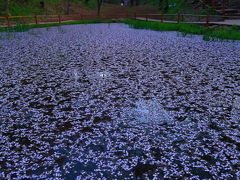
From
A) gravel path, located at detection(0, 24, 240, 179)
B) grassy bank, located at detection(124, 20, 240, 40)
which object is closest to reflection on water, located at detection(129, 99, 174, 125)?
gravel path, located at detection(0, 24, 240, 179)

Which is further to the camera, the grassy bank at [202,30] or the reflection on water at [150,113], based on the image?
the grassy bank at [202,30]

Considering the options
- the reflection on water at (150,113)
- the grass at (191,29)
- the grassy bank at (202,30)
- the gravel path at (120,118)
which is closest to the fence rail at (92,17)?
the grass at (191,29)

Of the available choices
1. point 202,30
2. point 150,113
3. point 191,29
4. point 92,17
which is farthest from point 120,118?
point 92,17

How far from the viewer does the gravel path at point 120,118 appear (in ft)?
16.6

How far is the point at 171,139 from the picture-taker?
605 cm

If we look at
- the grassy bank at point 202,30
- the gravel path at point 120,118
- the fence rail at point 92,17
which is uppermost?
the fence rail at point 92,17

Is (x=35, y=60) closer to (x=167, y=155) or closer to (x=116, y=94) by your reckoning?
(x=116, y=94)

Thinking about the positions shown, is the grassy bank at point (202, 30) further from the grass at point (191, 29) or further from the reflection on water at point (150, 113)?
the reflection on water at point (150, 113)

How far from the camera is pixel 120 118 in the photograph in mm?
7238

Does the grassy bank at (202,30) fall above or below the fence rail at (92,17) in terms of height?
below

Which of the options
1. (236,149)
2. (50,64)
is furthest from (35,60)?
(236,149)

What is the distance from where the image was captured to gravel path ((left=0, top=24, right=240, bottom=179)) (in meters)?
5.07

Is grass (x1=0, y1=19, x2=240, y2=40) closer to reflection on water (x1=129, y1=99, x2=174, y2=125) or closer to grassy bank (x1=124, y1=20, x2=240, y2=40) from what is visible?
grassy bank (x1=124, y1=20, x2=240, y2=40)

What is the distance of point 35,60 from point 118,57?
4.27 m
